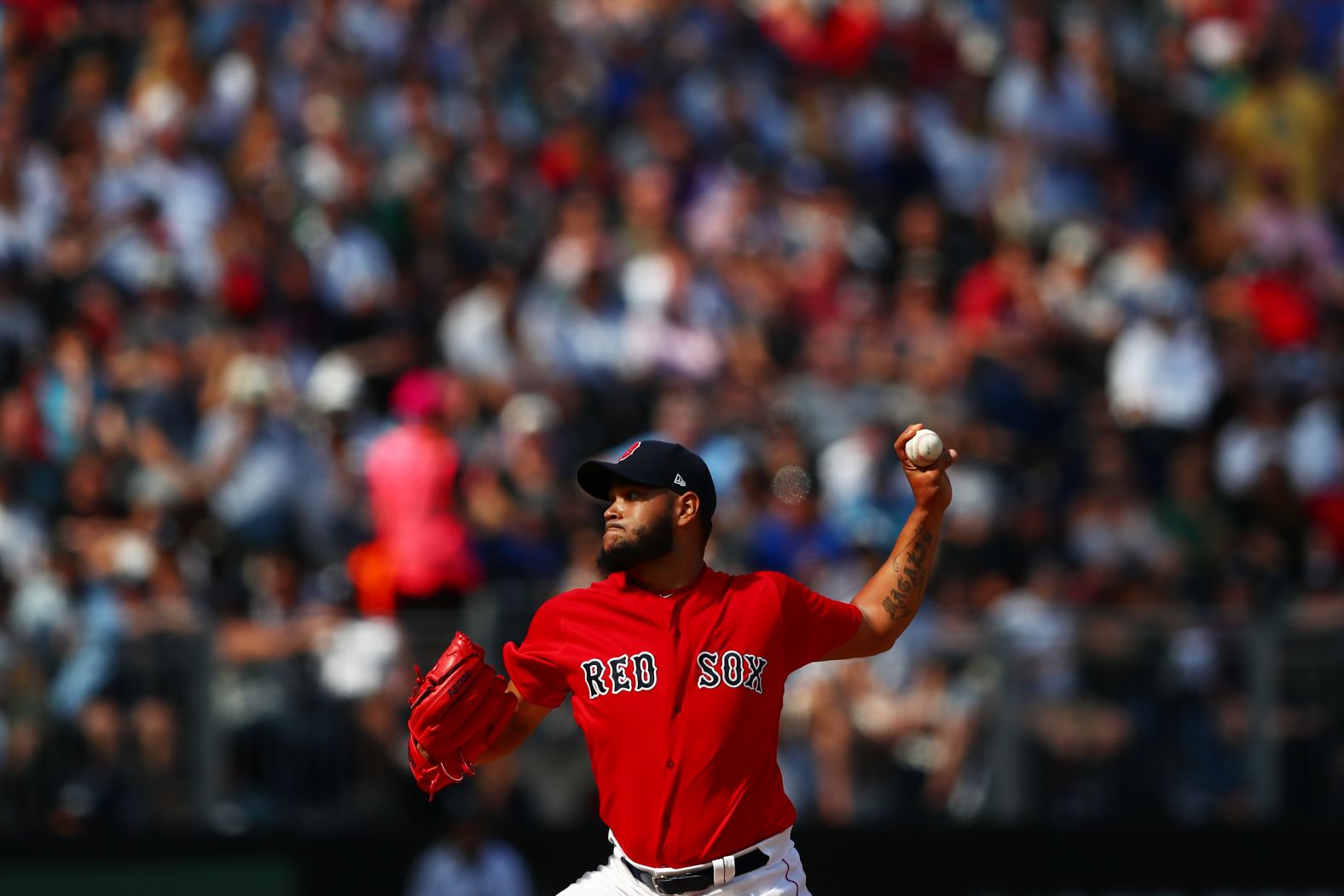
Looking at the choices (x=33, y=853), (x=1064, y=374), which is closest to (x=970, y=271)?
(x=1064, y=374)

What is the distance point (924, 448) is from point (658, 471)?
2.72 ft

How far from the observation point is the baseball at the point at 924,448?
653cm

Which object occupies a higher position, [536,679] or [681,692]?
[536,679]

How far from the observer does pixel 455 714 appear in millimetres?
6203

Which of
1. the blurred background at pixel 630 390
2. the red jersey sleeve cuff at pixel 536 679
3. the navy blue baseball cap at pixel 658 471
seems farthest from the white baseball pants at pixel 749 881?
the blurred background at pixel 630 390

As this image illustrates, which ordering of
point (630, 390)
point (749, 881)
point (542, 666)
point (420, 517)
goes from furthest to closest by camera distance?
point (630, 390)
point (420, 517)
point (542, 666)
point (749, 881)

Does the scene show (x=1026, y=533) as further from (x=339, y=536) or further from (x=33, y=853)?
(x=33, y=853)

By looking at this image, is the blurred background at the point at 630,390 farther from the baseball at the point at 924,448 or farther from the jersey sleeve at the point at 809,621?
the baseball at the point at 924,448

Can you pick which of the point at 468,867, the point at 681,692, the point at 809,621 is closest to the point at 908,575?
the point at 809,621

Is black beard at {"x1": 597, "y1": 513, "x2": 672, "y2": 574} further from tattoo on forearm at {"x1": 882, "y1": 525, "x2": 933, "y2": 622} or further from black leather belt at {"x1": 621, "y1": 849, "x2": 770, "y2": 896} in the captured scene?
black leather belt at {"x1": 621, "y1": 849, "x2": 770, "y2": 896}

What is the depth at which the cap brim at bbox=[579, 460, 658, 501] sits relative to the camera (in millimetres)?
6324

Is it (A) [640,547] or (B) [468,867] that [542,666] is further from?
(B) [468,867]

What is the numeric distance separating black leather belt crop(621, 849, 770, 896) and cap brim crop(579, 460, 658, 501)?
1120mm

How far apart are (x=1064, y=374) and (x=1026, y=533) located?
7.12 ft
